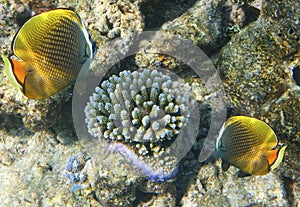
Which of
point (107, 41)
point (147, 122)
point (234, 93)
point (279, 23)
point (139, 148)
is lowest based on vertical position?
point (139, 148)

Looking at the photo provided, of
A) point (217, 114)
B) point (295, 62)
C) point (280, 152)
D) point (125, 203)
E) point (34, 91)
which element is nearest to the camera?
point (34, 91)

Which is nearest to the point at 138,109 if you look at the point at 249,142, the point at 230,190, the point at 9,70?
the point at 249,142

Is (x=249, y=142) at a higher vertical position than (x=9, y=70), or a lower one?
lower

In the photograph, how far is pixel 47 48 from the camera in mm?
2248

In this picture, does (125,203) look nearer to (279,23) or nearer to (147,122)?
(147,122)

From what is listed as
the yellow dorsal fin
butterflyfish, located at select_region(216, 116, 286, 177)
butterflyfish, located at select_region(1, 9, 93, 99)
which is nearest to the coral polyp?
butterflyfish, located at select_region(216, 116, 286, 177)

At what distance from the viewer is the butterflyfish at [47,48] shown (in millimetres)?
2205

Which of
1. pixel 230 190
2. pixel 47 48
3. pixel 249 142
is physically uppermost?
pixel 47 48

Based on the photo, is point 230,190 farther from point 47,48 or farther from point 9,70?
point 9,70

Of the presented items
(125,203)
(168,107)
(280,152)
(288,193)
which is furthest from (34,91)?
(288,193)

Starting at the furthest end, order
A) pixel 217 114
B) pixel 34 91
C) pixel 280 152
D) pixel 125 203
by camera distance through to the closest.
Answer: pixel 217 114 < pixel 125 203 < pixel 280 152 < pixel 34 91

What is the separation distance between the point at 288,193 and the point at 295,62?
182cm

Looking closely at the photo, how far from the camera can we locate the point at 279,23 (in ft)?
10.6

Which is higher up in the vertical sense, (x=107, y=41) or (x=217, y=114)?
(x=107, y=41)
